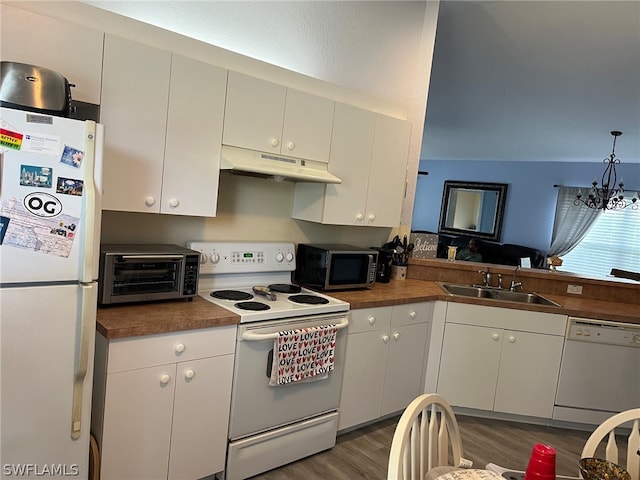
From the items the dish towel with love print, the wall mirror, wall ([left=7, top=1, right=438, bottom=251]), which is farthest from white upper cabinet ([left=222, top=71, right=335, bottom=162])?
the wall mirror

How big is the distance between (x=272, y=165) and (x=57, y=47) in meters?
1.09

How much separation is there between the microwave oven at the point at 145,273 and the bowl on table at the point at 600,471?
1723 millimetres

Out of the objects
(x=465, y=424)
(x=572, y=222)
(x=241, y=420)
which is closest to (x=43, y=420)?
(x=241, y=420)

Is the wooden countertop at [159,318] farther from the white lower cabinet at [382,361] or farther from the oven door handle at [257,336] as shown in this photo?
the white lower cabinet at [382,361]

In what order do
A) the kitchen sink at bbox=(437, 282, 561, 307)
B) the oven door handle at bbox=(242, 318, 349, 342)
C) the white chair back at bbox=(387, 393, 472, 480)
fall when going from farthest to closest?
the kitchen sink at bbox=(437, 282, 561, 307) → the oven door handle at bbox=(242, 318, 349, 342) → the white chair back at bbox=(387, 393, 472, 480)

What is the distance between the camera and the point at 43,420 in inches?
63.9

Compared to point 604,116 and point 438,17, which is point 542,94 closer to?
point 604,116

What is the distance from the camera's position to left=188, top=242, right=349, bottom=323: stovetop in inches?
91.6

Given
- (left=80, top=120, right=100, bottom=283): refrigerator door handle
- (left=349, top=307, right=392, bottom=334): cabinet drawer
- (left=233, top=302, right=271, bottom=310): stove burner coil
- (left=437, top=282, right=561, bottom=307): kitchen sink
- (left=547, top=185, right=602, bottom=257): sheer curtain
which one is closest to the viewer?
(left=80, top=120, right=100, bottom=283): refrigerator door handle

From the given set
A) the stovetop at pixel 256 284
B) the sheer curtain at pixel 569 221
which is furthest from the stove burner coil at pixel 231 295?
the sheer curtain at pixel 569 221

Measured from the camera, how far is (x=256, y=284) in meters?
2.81

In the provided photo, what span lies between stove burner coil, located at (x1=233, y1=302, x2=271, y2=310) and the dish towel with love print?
168 millimetres

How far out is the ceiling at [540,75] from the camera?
10.7ft

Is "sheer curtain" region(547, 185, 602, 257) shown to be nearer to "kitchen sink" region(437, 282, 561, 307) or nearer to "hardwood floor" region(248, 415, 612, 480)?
"kitchen sink" region(437, 282, 561, 307)
